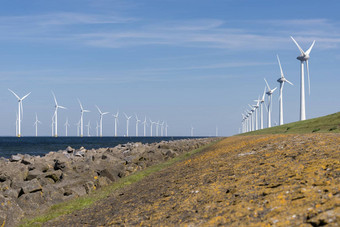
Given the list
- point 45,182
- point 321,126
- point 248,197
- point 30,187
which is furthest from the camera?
point 321,126

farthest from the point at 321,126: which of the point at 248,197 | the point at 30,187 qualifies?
the point at 248,197

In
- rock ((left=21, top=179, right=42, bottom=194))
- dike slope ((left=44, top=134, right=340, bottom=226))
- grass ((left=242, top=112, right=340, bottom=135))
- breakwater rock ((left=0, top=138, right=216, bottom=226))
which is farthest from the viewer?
grass ((left=242, top=112, right=340, bottom=135))

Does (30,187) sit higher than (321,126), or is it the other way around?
(321,126)

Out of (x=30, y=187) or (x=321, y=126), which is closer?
(x=30, y=187)

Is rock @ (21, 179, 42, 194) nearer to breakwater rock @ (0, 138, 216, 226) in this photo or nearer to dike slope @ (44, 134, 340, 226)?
breakwater rock @ (0, 138, 216, 226)

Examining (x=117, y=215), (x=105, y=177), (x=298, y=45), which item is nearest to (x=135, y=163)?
(x=105, y=177)

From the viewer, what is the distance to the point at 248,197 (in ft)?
29.9

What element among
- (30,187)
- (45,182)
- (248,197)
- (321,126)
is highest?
(321,126)

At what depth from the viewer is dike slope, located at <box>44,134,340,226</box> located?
764 centimetres

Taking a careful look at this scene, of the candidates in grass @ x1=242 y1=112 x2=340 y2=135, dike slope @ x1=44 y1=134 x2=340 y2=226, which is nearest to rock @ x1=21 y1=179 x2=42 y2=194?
dike slope @ x1=44 y1=134 x2=340 y2=226

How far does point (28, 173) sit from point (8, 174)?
1231mm

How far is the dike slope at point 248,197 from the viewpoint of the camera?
7.64 meters

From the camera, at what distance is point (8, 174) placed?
19250mm

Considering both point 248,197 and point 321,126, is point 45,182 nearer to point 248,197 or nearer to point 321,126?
point 248,197
